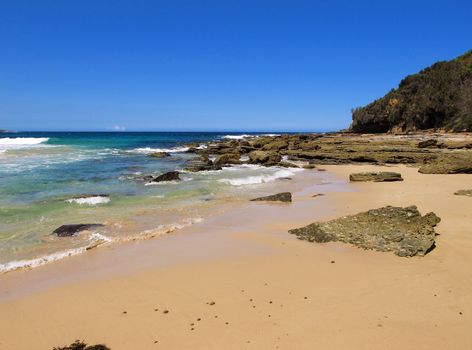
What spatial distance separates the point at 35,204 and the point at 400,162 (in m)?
19.5

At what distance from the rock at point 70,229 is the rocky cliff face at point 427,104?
46377 millimetres

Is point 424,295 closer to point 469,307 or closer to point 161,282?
point 469,307

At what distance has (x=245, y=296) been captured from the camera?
5.15 metres

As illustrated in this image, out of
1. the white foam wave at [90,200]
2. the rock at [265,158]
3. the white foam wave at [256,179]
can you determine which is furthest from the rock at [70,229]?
the rock at [265,158]

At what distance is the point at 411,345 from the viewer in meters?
3.90

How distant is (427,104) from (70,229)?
53.6 m

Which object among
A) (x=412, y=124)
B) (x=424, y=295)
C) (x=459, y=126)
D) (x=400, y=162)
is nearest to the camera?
(x=424, y=295)

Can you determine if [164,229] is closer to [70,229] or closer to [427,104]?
[70,229]

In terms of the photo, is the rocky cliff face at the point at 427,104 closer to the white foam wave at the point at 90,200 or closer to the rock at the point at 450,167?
the rock at the point at 450,167

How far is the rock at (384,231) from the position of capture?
6.68 metres

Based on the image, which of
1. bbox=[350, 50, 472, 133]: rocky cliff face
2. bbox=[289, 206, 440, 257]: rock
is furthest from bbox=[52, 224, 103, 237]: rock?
bbox=[350, 50, 472, 133]: rocky cliff face

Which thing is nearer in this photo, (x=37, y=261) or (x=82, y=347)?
(x=82, y=347)

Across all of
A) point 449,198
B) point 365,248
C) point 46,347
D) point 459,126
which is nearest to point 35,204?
point 46,347

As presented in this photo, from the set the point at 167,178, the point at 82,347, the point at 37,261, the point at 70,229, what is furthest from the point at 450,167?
the point at 82,347
